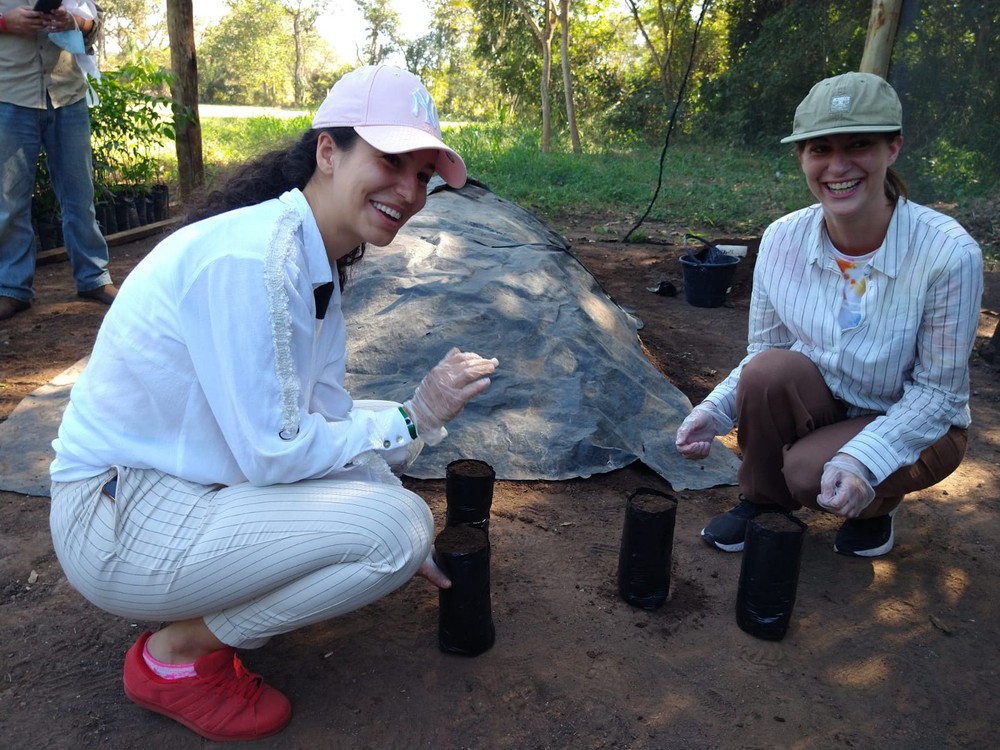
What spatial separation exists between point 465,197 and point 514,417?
7.63 ft

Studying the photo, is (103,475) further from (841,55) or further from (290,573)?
(841,55)

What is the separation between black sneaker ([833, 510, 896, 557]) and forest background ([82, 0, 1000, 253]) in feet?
13.3

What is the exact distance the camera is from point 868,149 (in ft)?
6.79

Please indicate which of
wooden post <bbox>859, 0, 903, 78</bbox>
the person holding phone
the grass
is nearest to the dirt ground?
the person holding phone

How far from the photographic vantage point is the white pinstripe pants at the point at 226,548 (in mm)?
1591

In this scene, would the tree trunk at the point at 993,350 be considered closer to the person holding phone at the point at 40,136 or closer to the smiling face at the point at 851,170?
the smiling face at the point at 851,170

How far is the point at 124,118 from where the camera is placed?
→ 20.0 ft

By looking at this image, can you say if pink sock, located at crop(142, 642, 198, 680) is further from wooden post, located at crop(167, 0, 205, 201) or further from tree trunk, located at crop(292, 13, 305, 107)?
tree trunk, located at crop(292, 13, 305, 107)

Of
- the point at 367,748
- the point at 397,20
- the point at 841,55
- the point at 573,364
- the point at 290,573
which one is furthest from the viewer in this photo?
the point at 397,20

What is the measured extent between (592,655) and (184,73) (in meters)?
5.91

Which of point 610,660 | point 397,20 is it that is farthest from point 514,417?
point 397,20

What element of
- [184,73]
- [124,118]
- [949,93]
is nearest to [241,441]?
[124,118]

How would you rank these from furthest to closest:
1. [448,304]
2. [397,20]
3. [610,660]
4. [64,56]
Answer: [397,20], [64,56], [448,304], [610,660]

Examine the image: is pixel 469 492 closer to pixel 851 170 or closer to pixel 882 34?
pixel 851 170
